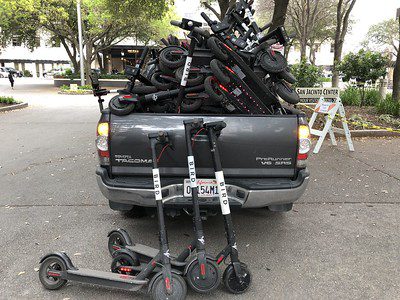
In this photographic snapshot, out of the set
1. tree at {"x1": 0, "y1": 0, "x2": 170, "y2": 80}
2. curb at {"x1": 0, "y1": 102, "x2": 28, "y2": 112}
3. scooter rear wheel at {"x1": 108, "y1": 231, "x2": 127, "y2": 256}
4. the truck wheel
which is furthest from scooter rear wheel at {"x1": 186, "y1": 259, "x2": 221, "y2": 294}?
tree at {"x1": 0, "y1": 0, "x2": 170, "y2": 80}

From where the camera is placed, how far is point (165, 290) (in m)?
2.73

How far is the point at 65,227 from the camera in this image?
4.31 m

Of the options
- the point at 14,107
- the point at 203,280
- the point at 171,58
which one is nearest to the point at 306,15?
the point at 14,107

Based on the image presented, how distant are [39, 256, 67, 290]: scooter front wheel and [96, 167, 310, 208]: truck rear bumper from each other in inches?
29.3

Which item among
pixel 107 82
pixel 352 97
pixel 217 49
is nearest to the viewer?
pixel 217 49

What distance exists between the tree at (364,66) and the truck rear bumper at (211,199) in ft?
33.3

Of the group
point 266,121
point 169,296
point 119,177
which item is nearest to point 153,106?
point 119,177

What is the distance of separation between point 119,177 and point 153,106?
0.92m

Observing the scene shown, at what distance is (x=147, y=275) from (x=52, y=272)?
0.82 metres

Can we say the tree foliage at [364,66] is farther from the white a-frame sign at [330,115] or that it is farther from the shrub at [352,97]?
the white a-frame sign at [330,115]

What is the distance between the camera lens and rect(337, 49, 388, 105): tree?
A: 1208cm

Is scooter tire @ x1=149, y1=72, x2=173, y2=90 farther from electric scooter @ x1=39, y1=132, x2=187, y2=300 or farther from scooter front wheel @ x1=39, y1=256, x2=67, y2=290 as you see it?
scooter front wheel @ x1=39, y1=256, x2=67, y2=290

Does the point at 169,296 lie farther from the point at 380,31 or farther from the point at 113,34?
→ the point at 380,31

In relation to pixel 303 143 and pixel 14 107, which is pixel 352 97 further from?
pixel 14 107
